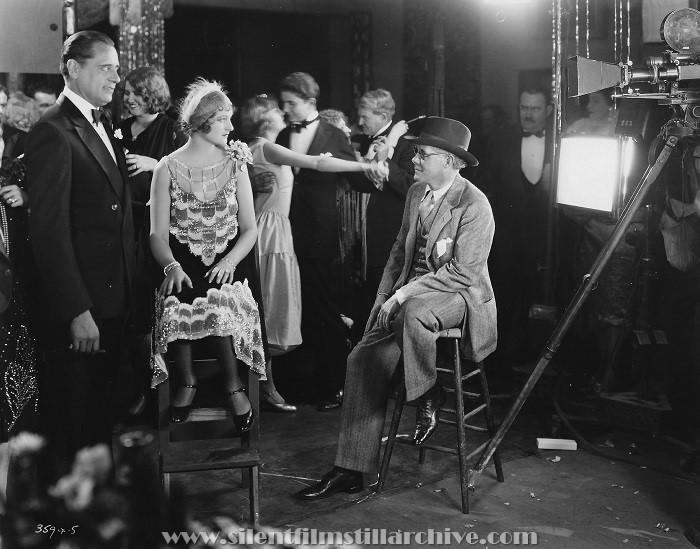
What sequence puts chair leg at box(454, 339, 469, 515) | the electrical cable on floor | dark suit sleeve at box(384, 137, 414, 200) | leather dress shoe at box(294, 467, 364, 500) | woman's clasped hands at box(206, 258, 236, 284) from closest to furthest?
woman's clasped hands at box(206, 258, 236, 284), chair leg at box(454, 339, 469, 515), leather dress shoe at box(294, 467, 364, 500), the electrical cable on floor, dark suit sleeve at box(384, 137, 414, 200)

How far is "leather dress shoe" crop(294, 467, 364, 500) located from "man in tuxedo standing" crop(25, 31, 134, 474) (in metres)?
0.90

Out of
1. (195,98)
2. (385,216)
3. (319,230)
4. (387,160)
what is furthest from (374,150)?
(195,98)

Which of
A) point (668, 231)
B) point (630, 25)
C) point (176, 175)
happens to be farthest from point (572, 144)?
point (176, 175)

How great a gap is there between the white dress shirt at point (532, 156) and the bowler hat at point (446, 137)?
62.7 inches

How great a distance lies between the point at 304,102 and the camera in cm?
517

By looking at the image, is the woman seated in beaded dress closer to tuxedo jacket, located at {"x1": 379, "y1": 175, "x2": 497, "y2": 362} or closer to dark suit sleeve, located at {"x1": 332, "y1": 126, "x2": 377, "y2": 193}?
tuxedo jacket, located at {"x1": 379, "y1": 175, "x2": 497, "y2": 362}

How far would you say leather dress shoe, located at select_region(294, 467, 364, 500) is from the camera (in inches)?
154

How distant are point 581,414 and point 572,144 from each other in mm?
1508

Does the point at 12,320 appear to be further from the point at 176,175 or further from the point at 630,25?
the point at 630,25

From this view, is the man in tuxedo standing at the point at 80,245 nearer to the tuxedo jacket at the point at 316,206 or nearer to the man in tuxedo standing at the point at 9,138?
the man in tuxedo standing at the point at 9,138

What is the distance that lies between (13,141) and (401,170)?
2186 millimetres

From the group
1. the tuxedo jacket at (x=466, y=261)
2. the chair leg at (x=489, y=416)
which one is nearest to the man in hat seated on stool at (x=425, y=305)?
the tuxedo jacket at (x=466, y=261)

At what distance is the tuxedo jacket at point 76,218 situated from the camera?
3455 mm

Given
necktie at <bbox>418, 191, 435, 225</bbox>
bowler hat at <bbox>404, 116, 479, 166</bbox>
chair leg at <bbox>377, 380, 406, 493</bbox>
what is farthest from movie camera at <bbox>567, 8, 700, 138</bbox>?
chair leg at <bbox>377, 380, 406, 493</bbox>
